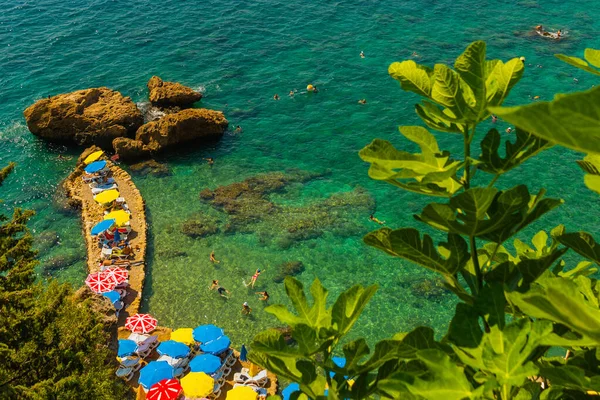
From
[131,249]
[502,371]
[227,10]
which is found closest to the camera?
[502,371]

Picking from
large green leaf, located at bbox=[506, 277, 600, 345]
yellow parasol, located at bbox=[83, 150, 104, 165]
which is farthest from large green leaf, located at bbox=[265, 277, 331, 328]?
yellow parasol, located at bbox=[83, 150, 104, 165]

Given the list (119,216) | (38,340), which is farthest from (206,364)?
(119,216)

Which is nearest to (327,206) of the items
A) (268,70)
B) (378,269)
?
(378,269)

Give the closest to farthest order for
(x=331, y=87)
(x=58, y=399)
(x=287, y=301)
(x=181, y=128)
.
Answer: (x=58, y=399), (x=287, y=301), (x=181, y=128), (x=331, y=87)

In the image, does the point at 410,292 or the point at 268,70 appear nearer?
the point at 410,292

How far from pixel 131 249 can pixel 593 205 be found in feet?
72.1

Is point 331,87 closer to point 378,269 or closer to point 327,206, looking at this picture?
point 327,206

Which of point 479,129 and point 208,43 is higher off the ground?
point 208,43

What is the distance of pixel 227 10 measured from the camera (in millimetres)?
48594

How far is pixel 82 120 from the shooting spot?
32188mm

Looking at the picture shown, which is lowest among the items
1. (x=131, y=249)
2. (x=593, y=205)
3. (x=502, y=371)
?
(x=593, y=205)

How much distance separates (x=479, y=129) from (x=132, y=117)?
2083 centimetres

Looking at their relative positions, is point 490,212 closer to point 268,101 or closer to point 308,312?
point 308,312

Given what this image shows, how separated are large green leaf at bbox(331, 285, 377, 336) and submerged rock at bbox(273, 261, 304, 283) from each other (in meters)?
18.9
